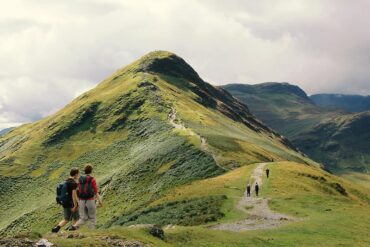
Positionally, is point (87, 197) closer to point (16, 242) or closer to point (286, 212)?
point (16, 242)

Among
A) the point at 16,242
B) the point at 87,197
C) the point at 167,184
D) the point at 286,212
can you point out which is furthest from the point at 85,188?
the point at 167,184

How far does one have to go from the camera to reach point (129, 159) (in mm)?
134625

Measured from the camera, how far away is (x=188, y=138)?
120562mm

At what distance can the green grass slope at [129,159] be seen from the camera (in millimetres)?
87500

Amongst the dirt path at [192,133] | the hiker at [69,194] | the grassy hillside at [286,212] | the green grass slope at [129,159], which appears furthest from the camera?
the dirt path at [192,133]

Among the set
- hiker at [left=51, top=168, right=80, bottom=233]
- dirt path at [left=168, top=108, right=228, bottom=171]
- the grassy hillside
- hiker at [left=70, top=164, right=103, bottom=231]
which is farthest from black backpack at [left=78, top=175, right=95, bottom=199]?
dirt path at [left=168, top=108, right=228, bottom=171]

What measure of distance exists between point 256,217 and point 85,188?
31.3 metres

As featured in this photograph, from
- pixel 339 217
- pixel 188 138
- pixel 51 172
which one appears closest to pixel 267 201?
pixel 339 217

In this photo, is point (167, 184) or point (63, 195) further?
point (167, 184)

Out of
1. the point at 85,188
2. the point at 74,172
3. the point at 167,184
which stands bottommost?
the point at 167,184

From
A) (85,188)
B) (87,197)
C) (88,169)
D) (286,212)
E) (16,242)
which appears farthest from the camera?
(286,212)

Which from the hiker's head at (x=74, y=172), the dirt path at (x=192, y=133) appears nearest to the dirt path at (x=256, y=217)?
the hiker's head at (x=74, y=172)

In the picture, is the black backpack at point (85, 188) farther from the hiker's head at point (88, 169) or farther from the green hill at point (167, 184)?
the green hill at point (167, 184)

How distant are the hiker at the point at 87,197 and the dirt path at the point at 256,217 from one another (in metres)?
22.6
